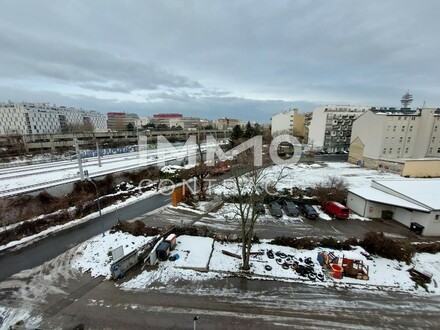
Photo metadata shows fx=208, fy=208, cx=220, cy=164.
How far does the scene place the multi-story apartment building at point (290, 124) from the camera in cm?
6981

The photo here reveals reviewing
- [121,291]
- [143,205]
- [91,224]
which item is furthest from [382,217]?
[91,224]

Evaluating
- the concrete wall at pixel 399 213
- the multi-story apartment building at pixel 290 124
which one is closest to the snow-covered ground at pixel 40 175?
the concrete wall at pixel 399 213

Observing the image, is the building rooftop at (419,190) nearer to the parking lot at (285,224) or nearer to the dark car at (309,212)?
the parking lot at (285,224)

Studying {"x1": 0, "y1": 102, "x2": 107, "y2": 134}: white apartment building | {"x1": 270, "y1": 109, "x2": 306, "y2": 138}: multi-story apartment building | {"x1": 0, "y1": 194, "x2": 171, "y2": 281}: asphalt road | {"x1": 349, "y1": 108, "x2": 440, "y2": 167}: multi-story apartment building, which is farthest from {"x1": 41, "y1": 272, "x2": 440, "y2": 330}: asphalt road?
{"x1": 0, "y1": 102, "x2": 107, "y2": 134}: white apartment building

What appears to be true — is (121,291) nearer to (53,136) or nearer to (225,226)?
(225,226)

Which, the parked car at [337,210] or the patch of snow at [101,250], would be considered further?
the parked car at [337,210]

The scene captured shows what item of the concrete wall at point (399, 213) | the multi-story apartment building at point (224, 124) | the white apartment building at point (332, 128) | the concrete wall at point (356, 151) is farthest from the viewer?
the multi-story apartment building at point (224, 124)

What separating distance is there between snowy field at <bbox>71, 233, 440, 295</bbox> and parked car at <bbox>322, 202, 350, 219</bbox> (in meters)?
5.17

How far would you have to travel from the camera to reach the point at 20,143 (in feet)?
152

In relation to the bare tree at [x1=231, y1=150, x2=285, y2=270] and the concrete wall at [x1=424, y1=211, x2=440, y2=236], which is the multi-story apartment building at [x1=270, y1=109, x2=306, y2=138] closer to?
the concrete wall at [x1=424, y1=211, x2=440, y2=236]

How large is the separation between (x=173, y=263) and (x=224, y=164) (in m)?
21.7

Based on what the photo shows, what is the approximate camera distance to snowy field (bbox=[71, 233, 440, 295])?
1102 cm

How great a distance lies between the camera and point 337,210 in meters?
18.8

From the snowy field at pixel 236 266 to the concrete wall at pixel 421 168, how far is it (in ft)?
76.9
